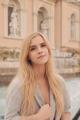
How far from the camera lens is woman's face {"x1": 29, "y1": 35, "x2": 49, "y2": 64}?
1.52 meters

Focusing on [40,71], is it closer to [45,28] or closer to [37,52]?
[37,52]

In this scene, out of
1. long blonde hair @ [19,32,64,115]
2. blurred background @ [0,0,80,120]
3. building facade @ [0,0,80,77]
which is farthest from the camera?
building facade @ [0,0,80,77]

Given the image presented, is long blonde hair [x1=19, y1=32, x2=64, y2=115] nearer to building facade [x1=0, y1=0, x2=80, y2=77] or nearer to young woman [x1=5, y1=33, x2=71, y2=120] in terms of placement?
young woman [x1=5, y1=33, x2=71, y2=120]

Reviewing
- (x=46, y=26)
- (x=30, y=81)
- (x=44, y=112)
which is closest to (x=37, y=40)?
(x=30, y=81)

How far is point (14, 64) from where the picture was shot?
38.7 ft

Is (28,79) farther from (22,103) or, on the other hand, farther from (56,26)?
(56,26)

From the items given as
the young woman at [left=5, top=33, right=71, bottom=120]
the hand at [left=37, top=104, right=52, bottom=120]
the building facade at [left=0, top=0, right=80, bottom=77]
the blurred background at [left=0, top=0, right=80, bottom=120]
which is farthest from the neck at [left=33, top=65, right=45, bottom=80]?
the building facade at [left=0, top=0, right=80, bottom=77]

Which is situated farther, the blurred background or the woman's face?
the blurred background

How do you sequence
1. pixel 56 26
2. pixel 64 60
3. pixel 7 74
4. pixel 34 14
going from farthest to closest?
pixel 56 26 < pixel 34 14 < pixel 64 60 < pixel 7 74

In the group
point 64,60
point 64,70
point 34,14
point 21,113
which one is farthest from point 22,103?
point 34,14

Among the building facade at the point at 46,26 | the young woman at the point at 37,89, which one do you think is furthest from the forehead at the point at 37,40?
the building facade at the point at 46,26

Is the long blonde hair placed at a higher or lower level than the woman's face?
lower

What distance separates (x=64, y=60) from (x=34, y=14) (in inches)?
144

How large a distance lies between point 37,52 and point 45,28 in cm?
1771
